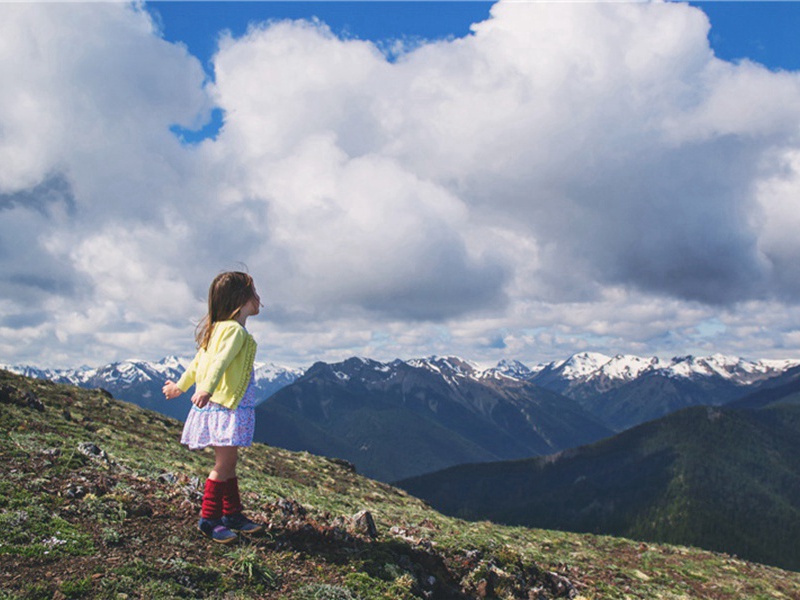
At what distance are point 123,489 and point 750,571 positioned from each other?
90.8 ft

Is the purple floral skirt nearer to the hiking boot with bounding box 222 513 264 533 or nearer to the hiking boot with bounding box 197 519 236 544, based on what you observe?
the hiking boot with bounding box 197 519 236 544

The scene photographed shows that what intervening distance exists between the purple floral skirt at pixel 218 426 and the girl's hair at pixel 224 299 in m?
1.35

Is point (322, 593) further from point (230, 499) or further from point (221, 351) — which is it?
point (221, 351)

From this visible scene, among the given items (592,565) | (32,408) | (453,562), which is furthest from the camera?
(32,408)

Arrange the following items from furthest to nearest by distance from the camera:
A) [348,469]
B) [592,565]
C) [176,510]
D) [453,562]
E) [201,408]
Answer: [348,469]
[592,565]
[453,562]
[176,510]
[201,408]

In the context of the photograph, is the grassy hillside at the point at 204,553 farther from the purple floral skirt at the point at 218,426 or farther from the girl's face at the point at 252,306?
the girl's face at the point at 252,306

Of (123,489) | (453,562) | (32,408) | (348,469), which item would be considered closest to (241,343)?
(123,489)

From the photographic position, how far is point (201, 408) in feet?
32.4

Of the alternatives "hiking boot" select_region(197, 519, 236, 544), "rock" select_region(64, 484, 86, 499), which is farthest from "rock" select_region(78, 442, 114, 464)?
"hiking boot" select_region(197, 519, 236, 544)

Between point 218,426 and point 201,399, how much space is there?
907mm

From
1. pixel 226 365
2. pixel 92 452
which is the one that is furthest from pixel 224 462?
pixel 92 452

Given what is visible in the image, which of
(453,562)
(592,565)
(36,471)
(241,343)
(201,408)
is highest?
(241,343)

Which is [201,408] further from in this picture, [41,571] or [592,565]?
[592,565]

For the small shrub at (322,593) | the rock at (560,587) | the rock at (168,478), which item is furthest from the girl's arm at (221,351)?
the rock at (560,587)
